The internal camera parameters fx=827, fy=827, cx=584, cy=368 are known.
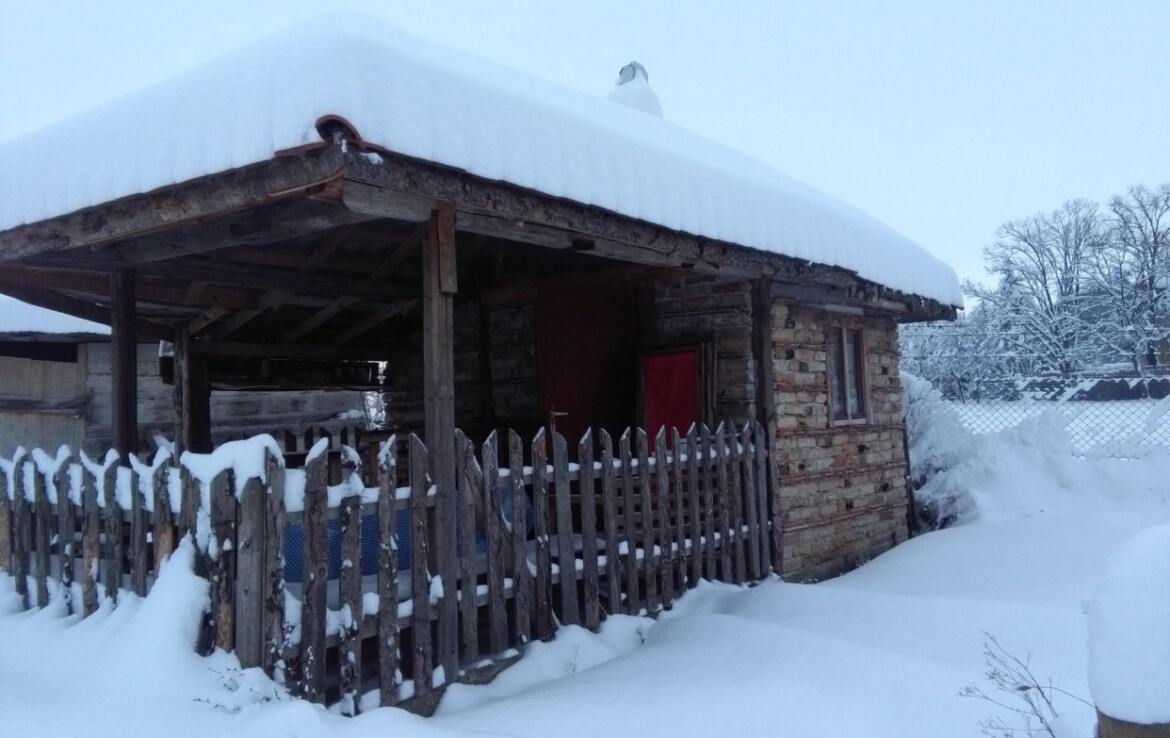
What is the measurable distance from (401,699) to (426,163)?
8.76 feet

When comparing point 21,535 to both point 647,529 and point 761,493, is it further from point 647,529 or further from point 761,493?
point 761,493

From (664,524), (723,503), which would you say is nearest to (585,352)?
(723,503)

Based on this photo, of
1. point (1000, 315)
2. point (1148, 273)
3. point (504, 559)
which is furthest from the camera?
point (1000, 315)

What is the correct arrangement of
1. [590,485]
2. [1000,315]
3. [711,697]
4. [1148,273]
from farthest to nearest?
1. [1000,315]
2. [1148,273]
3. [590,485]
4. [711,697]

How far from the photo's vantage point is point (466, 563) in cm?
459

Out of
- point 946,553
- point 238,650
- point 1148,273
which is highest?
point 1148,273

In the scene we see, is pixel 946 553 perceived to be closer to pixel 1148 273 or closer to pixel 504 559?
pixel 504 559

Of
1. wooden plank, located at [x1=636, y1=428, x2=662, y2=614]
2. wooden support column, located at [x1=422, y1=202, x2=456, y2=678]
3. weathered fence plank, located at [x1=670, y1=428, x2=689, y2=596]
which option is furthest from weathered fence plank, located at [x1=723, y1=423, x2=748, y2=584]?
wooden support column, located at [x1=422, y1=202, x2=456, y2=678]

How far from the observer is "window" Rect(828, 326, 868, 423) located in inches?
346

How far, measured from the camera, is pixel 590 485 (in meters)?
5.32

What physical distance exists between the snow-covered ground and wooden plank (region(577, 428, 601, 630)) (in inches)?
5.9

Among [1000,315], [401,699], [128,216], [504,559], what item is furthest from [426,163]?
[1000,315]

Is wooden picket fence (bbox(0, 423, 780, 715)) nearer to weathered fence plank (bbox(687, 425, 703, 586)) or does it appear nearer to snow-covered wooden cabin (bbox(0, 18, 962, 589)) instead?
weathered fence plank (bbox(687, 425, 703, 586))

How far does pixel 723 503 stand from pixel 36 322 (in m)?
9.29
